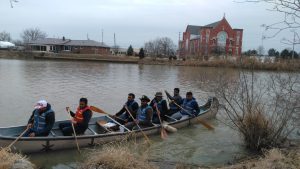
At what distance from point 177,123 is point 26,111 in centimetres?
759

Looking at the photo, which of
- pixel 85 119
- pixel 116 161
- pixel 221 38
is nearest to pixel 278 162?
pixel 116 161

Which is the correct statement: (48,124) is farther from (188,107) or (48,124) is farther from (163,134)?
(188,107)

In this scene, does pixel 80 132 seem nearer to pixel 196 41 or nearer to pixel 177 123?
pixel 177 123

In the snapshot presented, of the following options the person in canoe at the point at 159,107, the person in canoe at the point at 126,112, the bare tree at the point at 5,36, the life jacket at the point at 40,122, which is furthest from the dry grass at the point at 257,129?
the bare tree at the point at 5,36

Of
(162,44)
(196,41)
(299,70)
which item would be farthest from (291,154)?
(162,44)

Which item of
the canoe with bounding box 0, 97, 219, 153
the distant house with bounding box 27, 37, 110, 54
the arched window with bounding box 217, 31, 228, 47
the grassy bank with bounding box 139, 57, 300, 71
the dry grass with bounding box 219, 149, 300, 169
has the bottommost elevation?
the canoe with bounding box 0, 97, 219, 153

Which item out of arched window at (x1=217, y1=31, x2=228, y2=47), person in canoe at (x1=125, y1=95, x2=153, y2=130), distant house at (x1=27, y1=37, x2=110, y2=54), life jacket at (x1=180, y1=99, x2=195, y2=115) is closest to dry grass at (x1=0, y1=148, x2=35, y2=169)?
person in canoe at (x1=125, y1=95, x2=153, y2=130)

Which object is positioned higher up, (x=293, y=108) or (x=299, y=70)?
(x=299, y=70)

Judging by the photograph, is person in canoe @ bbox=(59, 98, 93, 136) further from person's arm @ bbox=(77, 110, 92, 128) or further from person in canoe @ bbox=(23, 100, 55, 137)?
person in canoe @ bbox=(23, 100, 55, 137)

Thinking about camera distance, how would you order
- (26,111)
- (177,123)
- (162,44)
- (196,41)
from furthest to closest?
(162,44), (196,41), (26,111), (177,123)

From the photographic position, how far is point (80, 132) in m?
10.4

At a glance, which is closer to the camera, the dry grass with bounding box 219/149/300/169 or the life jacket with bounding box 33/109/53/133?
the dry grass with bounding box 219/149/300/169

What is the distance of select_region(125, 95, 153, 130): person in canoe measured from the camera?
11.7m

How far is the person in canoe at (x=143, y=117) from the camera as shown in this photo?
38.3 feet
